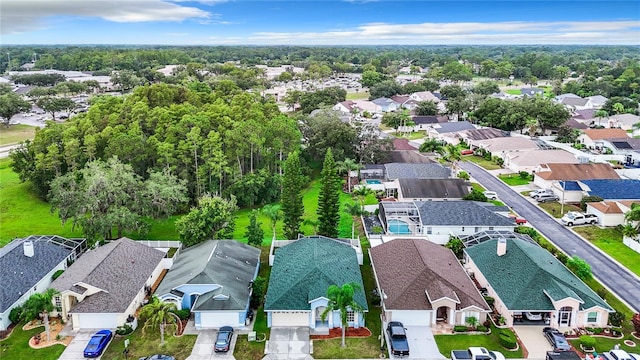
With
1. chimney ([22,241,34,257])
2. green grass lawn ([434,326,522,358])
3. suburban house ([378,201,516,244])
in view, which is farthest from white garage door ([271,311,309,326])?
chimney ([22,241,34,257])

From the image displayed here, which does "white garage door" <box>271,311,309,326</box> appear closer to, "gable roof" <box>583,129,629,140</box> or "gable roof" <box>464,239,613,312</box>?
"gable roof" <box>464,239,613,312</box>

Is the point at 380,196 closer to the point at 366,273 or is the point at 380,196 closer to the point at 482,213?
the point at 482,213

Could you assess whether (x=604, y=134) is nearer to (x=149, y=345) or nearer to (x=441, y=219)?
(x=441, y=219)

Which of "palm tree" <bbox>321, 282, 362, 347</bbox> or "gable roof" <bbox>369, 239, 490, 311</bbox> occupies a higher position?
"palm tree" <bbox>321, 282, 362, 347</bbox>

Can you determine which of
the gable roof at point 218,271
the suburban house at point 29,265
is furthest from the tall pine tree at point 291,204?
the suburban house at point 29,265

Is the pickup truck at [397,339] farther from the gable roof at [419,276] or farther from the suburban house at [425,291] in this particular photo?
the gable roof at [419,276]

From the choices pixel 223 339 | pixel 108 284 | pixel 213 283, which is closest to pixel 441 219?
pixel 213 283

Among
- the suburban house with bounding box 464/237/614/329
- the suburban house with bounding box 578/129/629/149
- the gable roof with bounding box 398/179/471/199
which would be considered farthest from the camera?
the suburban house with bounding box 578/129/629/149
